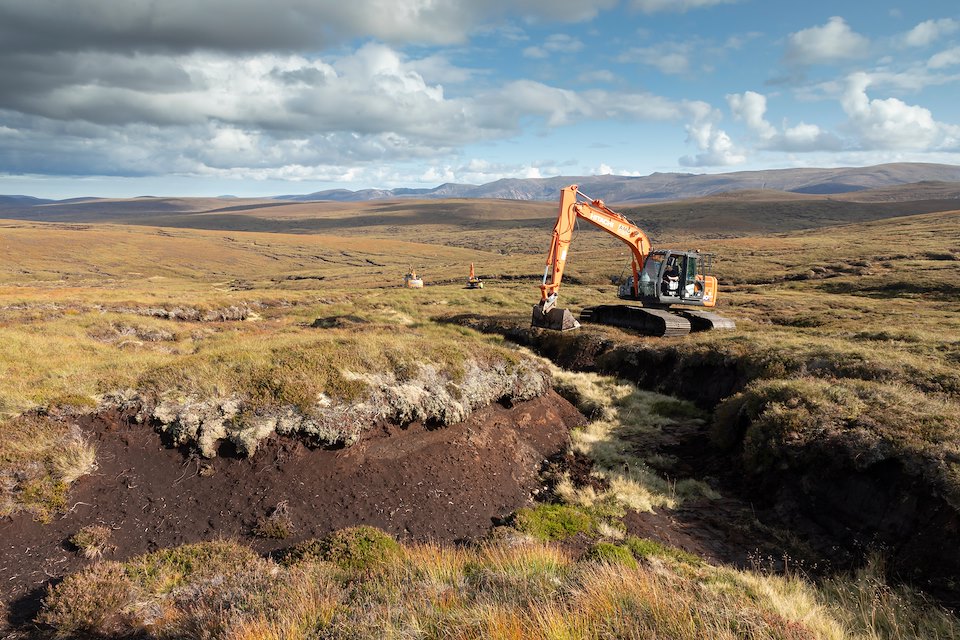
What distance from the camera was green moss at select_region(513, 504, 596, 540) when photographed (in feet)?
30.1

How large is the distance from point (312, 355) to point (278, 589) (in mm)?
7263

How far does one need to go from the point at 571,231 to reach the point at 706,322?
8.46 m

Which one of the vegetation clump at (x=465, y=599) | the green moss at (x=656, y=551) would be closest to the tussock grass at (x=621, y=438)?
the green moss at (x=656, y=551)

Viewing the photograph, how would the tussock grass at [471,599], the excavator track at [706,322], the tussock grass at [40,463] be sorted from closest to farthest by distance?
the tussock grass at [471,599] < the tussock grass at [40,463] < the excavator track at [706,322]

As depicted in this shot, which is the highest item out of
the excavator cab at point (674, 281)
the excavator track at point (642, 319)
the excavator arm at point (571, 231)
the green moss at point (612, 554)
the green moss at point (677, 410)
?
the excavator arm at point (571, 231)

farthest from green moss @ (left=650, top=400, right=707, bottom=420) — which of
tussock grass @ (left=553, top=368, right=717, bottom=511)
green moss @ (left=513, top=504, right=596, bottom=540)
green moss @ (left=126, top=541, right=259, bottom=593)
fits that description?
green moss @ (left=126, top=541, right=259, bottom=593)

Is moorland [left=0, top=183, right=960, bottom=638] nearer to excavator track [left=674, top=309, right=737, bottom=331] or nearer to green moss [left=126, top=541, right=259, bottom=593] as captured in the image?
green moss [left=126, top=541, right=259, bottom=593]

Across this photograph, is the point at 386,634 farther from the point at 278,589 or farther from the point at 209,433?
the point at 209,433

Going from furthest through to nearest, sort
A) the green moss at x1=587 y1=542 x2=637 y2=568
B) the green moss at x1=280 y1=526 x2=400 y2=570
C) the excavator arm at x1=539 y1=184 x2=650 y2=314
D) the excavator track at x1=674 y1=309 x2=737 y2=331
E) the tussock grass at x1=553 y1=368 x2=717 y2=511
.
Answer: the excavator arm at x1=539 y1=184 x2=650 y2=314
the excavator track at x1=674 y1=309 x2=737 y2=331
the tussock grass at x1=553 y1=368 x2=717 y2=511
the green moss at x1=280 y1=526 x2=400 y2=570
the green moss at x1=587 y1=542 x2=637 y2=568

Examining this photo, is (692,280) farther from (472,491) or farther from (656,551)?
(656,551)

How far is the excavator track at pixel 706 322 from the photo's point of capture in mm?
24167

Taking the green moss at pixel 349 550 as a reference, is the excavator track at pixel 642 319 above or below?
above

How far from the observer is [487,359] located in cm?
1484

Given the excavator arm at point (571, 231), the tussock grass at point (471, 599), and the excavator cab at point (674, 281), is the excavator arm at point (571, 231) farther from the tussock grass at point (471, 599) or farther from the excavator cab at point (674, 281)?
the tussock grass at point (471, 599)
